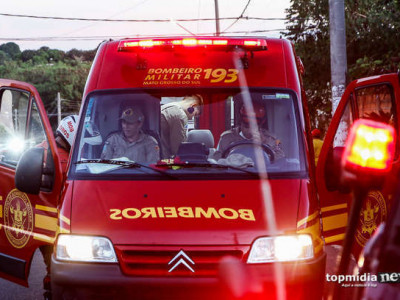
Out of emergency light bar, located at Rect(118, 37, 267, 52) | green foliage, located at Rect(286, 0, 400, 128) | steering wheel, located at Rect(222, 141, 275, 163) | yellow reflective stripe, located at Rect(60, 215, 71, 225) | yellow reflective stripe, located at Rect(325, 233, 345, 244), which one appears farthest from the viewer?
green foliage, located at Rect(286, 0, 400, 128)

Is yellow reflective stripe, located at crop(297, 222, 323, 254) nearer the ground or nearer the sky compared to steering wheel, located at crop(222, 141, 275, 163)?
nearer the ground

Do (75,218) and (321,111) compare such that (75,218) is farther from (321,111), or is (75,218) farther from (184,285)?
(321,111)

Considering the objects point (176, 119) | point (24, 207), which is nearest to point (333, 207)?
point (176, 119)

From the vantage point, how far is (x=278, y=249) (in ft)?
13.6

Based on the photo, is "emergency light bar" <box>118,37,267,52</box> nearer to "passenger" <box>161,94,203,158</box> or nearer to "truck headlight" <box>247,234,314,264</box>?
"passenger" <box>161,94,203,158</box>

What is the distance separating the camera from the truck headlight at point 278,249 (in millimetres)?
4121

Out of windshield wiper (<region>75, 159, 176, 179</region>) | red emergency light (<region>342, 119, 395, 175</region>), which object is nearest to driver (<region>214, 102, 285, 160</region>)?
windshield wiper (<region>75, 159, 176, 179</region>)

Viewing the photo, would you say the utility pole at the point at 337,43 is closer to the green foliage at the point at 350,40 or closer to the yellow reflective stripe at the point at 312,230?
the green foliage at the point at 350,40

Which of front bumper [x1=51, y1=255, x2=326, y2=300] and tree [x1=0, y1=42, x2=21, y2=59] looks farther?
tree [x1=0, y1=42, x2=21, y2=59]

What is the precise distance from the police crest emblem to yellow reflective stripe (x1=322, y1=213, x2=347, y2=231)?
2.32m

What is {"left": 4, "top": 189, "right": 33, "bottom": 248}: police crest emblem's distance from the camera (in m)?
5.29

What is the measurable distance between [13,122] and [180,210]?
2.50 m

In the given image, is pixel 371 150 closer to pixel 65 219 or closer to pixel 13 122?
pixel 65 219

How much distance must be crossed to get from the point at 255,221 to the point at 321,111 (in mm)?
17229
